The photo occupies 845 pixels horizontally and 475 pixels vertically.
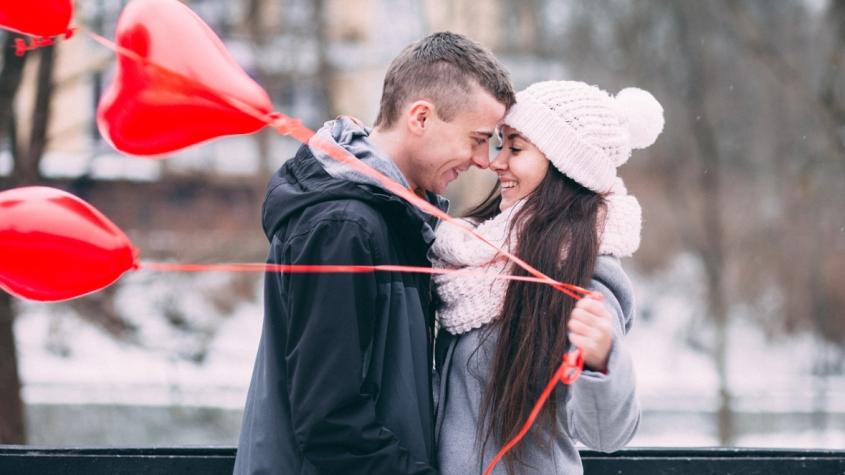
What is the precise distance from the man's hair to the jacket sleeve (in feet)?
1.26

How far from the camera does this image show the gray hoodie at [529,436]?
1.97 metres

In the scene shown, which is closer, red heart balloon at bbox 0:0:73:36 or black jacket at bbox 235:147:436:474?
black jacket at bbox 235:147:436:474

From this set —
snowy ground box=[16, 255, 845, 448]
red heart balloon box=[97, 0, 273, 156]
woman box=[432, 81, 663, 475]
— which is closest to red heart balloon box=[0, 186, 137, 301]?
red heart balloon box=[97, 0, 273, 156]

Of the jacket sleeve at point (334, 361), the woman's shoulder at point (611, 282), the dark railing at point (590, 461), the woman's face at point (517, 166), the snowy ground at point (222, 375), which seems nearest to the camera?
the jacket sleeve at point (334, 361)

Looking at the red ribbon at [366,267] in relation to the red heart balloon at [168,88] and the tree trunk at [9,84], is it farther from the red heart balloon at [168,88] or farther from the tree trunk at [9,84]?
the tree trunk at [9,84]

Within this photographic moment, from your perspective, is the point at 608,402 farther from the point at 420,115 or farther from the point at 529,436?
the point at 420,115

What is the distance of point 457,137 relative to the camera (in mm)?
2109

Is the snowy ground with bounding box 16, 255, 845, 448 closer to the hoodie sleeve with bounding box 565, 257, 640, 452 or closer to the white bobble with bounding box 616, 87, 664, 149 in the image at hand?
the white bobble with bounding box 616, 87, 664, 149

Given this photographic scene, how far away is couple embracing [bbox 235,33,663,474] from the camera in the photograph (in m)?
1.85

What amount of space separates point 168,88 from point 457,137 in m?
0.63

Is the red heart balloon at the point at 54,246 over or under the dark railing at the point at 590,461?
over

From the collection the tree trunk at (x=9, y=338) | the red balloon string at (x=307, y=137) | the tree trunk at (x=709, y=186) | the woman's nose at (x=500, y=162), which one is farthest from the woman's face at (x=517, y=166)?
the tree trunk at (x=709, y=186)

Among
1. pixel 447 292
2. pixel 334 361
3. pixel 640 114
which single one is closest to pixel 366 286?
pixel 334 361

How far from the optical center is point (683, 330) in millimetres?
12320
